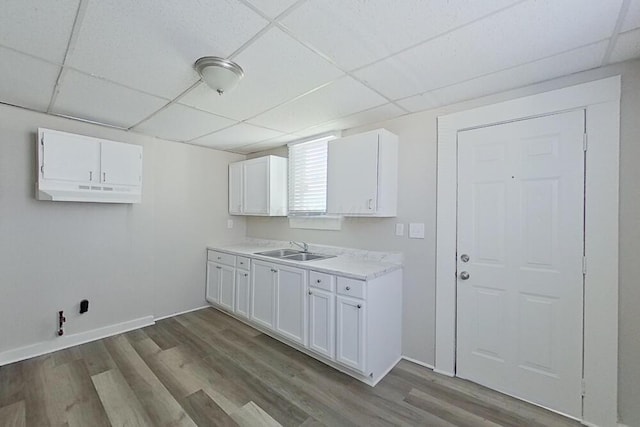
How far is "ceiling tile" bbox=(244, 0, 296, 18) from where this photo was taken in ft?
4.21

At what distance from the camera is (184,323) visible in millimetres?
3447

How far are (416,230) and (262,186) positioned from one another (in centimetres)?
211

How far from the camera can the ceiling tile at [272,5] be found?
4.21 feet

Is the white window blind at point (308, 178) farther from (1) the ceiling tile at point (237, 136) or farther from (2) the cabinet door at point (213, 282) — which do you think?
(2) the cabinet door at point (213, 282)

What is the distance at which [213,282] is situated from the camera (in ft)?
12.7

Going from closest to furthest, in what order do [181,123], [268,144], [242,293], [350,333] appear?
[350,333] < [181,123] < [242,293] < [268,144]

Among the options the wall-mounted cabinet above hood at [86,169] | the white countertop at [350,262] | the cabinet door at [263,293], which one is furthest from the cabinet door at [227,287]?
the wall-mounted cabinet above hood at [86,169]

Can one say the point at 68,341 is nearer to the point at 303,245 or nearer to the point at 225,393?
the point at 225,393

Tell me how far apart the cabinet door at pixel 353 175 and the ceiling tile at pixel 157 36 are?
1.38m

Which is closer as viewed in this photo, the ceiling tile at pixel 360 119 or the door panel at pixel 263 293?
the ceiling tile at pixel 360 119

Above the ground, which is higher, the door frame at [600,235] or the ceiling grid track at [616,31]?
the ceiling grid track at [616,31]

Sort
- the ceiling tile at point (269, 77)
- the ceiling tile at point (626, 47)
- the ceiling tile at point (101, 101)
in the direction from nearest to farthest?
the ceiling tile at point (626, 47)
the ceiling tile at point (269, 77)
the ceiling tile at point (101, 101)

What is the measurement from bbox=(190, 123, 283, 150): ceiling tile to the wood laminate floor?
2.35m

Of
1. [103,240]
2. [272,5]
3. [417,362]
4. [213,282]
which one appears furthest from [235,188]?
[417,362]
